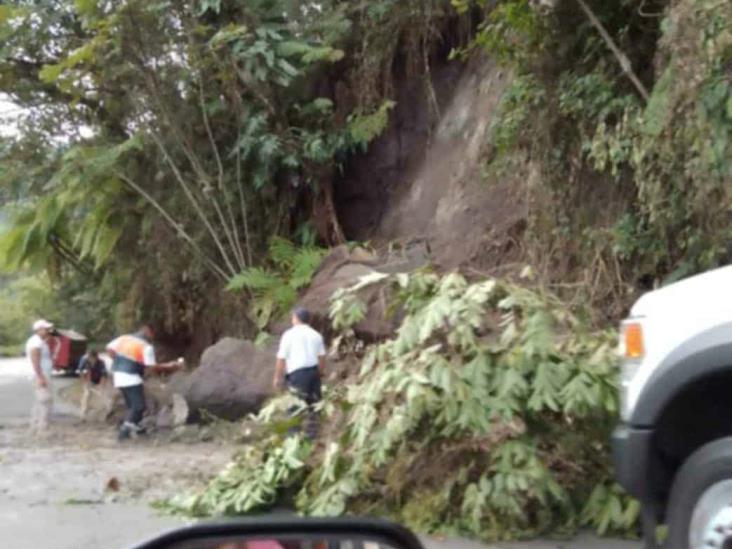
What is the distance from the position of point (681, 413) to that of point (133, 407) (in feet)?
34.1

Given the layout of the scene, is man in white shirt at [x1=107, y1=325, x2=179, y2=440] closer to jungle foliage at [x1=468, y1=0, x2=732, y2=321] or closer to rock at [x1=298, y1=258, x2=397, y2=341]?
rock at [x1=298, y1=258, x2=397, y2=341]

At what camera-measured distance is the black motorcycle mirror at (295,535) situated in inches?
131

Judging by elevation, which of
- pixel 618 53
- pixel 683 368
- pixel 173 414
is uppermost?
pixel 618 53

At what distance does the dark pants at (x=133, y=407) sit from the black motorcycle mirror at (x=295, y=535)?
12411 mm

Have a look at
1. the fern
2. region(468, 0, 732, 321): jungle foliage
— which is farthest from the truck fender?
the fern

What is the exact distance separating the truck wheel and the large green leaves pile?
2.36 meters

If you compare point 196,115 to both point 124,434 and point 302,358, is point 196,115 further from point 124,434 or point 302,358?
point 302,358

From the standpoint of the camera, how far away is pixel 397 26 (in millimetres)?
17609

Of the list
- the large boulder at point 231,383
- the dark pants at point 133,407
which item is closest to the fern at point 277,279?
the large boulder at point 231,383

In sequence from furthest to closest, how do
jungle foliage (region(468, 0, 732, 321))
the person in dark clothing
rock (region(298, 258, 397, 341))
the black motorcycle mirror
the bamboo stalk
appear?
the bamboo stalk, the person in dark clothing, rock (region(298, 258, 397, 341)), jungle foliage (region(468, 0, 732, 321)), the black motorcycle mirror

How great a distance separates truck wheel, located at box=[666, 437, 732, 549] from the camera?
5762 millimetres

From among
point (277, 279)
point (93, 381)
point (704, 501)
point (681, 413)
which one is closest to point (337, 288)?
point (277, 279)

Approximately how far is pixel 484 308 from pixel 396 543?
18.9 feet

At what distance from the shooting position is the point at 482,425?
8492 millimetres
